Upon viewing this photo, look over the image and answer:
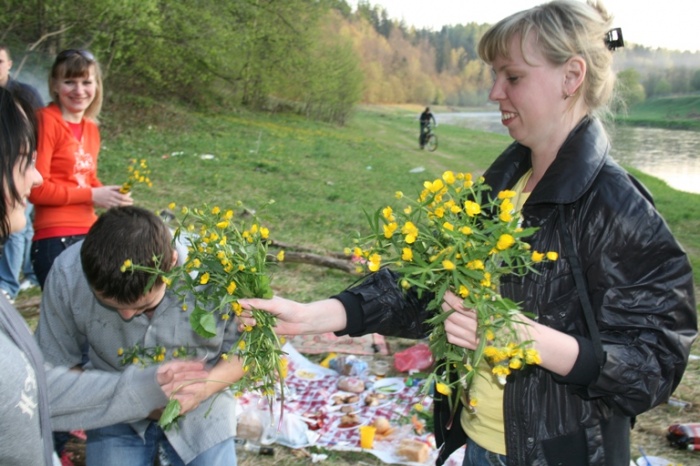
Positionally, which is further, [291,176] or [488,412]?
[291,176]

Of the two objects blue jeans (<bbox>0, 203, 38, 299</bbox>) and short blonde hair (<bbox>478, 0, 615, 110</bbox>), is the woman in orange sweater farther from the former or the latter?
short blonde hair (<bbox>478, 0, 615, 110</bbox>)

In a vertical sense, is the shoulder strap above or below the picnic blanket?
above

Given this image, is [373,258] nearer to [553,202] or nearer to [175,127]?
[553,202]

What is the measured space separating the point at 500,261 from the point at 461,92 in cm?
9783

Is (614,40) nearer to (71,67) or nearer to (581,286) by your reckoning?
(581,286)

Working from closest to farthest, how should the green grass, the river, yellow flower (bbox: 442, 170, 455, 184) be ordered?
1. yellow flower (bbox: 442, 170, 455, 184)
2. the green grass
3. the river

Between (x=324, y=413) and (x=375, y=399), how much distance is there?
1.17 ft

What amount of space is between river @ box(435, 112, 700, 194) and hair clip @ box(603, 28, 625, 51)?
14.4m

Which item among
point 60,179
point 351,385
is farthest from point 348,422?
point 60,179

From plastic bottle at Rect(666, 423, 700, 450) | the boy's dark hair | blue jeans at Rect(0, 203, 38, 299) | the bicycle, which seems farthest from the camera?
the bicycle

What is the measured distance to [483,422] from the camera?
73.7 inches

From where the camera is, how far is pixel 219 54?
18938 millimetres

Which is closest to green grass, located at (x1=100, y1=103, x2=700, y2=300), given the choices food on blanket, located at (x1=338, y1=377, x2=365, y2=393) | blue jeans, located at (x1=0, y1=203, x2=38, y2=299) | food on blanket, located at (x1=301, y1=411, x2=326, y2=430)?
food on blanket, located at (x1=338, y1=377, x2=365, y2=393)

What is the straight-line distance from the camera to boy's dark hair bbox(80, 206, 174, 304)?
88.0 inches
